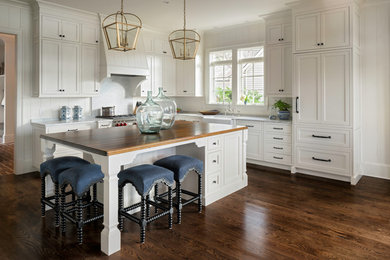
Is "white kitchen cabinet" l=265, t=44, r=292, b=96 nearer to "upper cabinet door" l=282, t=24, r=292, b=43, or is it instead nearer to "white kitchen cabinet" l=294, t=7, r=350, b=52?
"upper cabinet door" l=282, t=24, r=292, b=43

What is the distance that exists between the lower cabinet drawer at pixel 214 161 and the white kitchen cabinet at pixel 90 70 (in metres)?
2.95

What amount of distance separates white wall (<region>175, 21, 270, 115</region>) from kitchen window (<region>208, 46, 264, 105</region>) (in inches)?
4.9

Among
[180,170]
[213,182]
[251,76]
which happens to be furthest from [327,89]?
[180,170]

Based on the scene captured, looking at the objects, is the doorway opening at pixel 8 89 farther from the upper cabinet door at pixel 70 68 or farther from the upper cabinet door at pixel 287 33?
the upper cabinet door at pixel 287 33

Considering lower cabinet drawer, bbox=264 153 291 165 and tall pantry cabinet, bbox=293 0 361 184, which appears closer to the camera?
tall pantry cabinet, bbox=293 0 361 184

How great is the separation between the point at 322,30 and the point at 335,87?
2.86 feet

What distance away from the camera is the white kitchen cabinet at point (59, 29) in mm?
4668

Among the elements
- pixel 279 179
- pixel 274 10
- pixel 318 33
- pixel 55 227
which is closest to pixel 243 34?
pixel 274 10

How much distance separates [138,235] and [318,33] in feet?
12.5

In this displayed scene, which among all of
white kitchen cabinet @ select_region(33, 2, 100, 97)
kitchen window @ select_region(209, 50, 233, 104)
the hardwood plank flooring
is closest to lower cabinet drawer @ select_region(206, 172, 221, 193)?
white kitchen cabinet @ select_region(33, 2, 100, 97)

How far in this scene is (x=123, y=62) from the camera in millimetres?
5512

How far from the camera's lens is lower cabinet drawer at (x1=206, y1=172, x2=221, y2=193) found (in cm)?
345

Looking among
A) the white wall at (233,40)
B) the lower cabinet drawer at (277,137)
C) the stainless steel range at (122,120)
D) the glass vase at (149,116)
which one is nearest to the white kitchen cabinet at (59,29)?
the stainless steel range at (122,120)

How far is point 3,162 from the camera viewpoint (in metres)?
5.68
